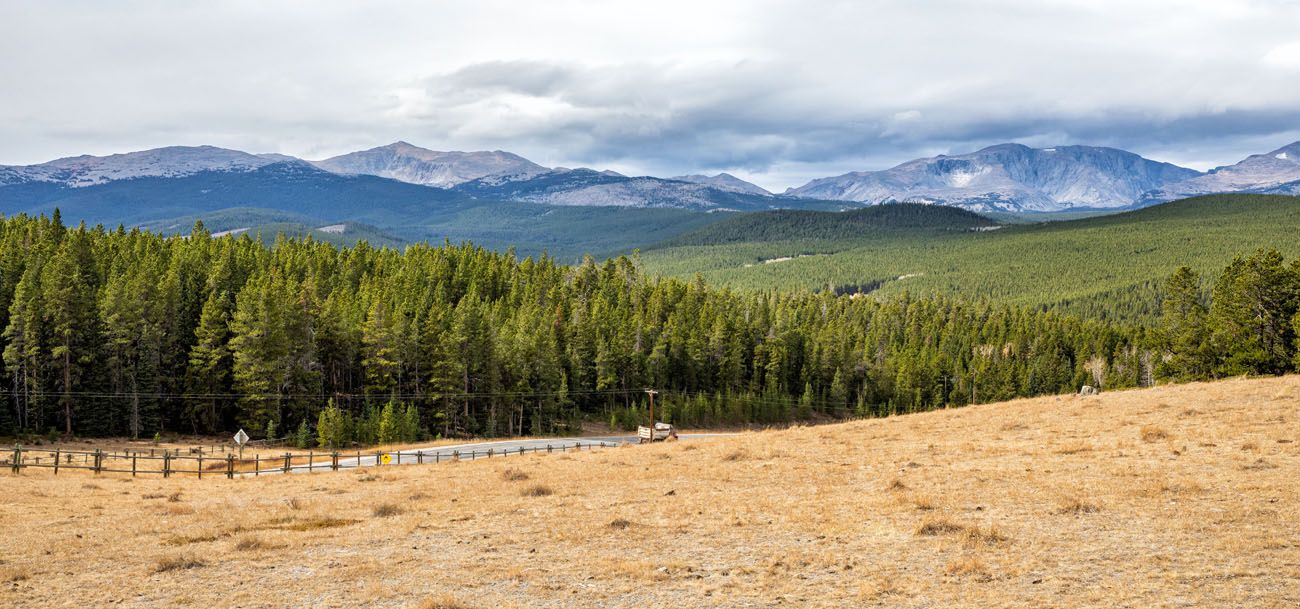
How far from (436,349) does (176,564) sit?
219ft

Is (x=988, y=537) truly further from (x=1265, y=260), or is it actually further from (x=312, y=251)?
(x=312, y=251)

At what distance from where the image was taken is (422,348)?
85.8 metres

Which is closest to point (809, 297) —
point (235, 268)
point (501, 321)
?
point (501, 321)

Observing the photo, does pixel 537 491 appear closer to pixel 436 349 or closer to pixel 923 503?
pixel 923 503

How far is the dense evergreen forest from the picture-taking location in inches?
2808

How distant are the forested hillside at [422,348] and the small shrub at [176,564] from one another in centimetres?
5678

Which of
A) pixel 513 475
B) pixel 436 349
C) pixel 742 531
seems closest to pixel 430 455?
pixel 513 475

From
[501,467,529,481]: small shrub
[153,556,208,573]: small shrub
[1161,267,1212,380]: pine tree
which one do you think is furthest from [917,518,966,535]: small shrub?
[1161,267,1212,380]: pine tree

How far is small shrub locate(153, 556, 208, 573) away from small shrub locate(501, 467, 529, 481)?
52.0ft

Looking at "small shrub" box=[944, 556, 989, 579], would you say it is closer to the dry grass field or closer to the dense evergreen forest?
the dry grass field

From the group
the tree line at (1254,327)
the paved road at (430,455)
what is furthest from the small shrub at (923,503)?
the tree line at (1254,327)

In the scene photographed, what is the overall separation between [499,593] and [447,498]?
13931mm

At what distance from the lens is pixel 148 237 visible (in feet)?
389

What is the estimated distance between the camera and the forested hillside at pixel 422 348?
7369 cm
